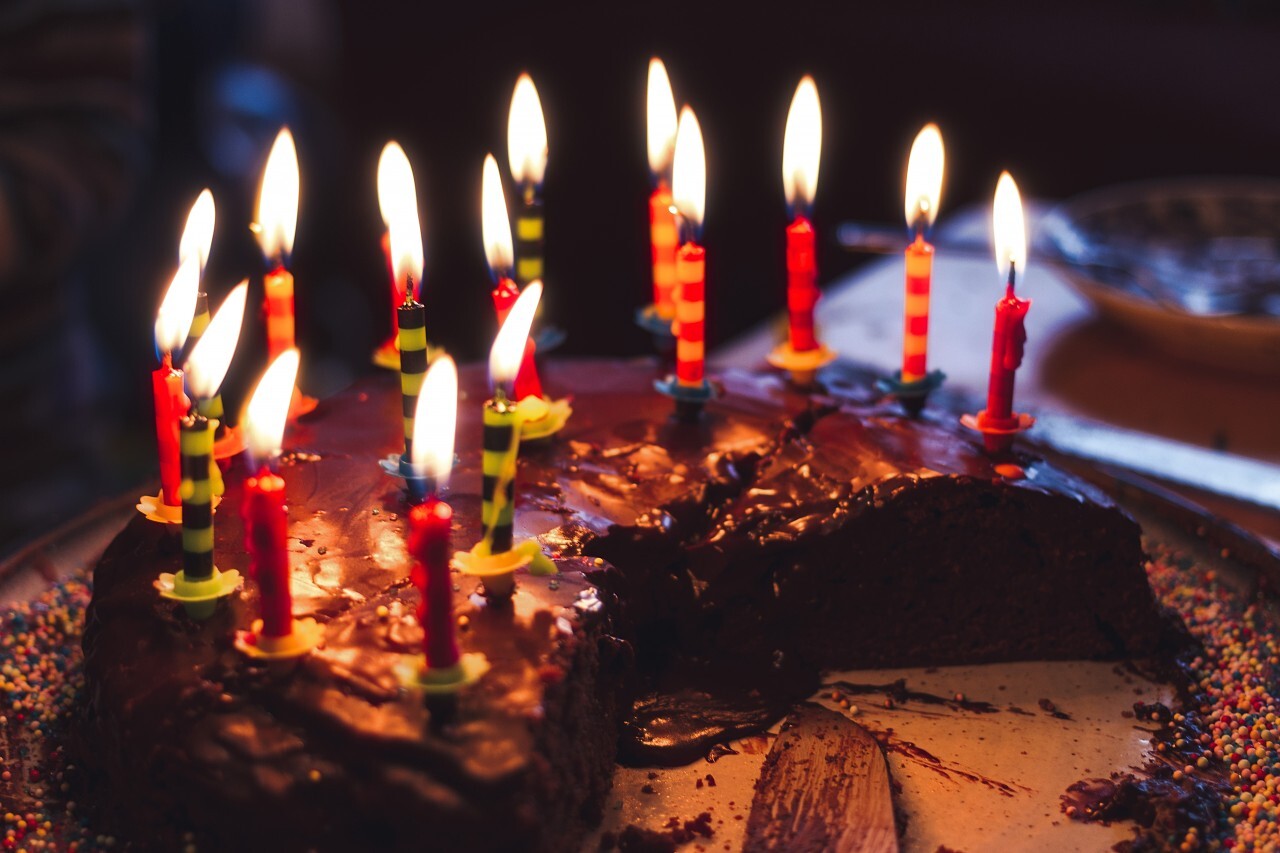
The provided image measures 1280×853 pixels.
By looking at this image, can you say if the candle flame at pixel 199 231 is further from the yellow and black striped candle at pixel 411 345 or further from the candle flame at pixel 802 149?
the candle flame at pixel 802 149

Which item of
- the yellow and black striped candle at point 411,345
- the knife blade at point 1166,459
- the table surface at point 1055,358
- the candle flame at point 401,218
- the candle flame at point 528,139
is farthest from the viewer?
the table surface at point 1055,358

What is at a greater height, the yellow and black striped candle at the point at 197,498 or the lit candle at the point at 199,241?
the lit candle at the point at 199,241

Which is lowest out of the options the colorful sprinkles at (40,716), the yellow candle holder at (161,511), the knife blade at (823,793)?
the knife blade at (823,793)

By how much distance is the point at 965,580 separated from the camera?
3.45 m

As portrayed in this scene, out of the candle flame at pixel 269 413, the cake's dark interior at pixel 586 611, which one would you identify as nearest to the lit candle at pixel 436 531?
the cake's dark interior at pixel 586 611

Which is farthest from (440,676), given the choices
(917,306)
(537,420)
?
(917,306)

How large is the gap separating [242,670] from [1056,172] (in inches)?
320

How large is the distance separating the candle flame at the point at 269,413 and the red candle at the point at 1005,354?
1680mm

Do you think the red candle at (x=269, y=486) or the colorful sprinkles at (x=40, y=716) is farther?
the colorful sprinkles at (x=40, y=716)

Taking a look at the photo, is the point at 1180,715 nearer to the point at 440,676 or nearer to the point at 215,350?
the point at 440,676

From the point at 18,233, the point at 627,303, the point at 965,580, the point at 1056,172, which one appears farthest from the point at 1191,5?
the point at 18,233

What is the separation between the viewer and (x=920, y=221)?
11.1 ft

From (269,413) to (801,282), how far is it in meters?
1.62

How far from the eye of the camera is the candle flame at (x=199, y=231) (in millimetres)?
2953
